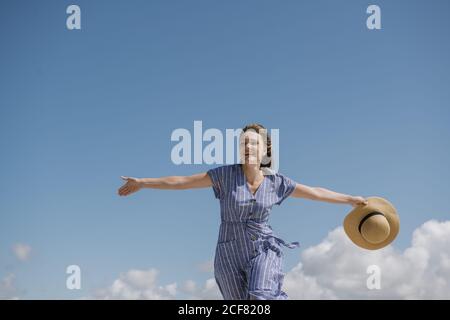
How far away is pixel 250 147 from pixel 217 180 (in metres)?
0.49

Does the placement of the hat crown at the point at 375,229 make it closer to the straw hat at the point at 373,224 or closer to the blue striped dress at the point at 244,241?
the straw hat at the point at 373,224

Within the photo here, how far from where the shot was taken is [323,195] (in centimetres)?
714

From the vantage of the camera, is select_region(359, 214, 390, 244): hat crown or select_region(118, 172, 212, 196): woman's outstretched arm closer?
select_region(118, 172, 212, 196): woman's outstretched arm

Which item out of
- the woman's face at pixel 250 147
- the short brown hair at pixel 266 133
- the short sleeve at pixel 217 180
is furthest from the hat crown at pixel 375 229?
the short sleeve at pixel 217 180

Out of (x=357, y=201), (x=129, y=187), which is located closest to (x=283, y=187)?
(x=357, y=201)

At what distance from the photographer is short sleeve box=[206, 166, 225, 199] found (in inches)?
264

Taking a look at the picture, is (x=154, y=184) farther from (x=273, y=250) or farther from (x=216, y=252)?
(x=273, y=250)

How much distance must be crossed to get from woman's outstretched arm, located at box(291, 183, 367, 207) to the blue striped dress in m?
0.31

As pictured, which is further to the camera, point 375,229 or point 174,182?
point 375,229

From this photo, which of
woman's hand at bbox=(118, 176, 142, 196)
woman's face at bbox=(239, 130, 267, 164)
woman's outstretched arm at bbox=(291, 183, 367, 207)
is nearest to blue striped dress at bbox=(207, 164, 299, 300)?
woman's face at bbox=(239, 130, 267, 164)

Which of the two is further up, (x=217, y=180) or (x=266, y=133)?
(x=266, y=133)

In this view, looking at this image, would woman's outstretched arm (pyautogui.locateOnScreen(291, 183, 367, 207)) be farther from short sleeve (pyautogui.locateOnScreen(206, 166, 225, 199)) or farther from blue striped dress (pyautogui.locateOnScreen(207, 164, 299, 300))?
short sleeve (pyautogui.locateOnScreen(206, 166, 225, 199))

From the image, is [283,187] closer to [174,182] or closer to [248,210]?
[248,210]
